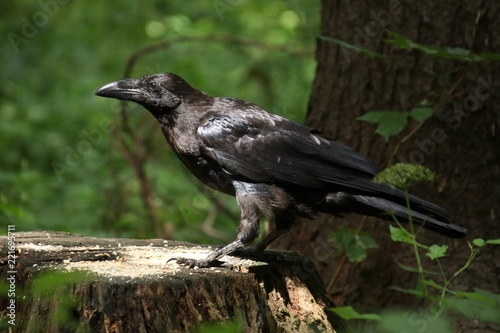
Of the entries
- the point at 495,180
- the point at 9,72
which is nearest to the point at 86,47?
the point at 9,72

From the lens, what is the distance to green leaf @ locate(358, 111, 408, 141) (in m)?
4.16

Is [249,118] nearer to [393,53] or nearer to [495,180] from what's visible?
[393,53]

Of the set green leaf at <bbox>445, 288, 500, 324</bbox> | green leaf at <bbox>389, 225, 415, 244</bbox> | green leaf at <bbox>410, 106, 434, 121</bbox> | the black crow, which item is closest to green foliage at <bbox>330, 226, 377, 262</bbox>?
the black crow

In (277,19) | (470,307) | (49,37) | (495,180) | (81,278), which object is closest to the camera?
(81,278)

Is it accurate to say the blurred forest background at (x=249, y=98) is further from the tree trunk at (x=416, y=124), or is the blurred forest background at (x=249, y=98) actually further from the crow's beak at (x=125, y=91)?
the crow's beak at (x=125, y=91)

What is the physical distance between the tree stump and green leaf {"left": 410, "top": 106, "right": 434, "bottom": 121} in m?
1.12

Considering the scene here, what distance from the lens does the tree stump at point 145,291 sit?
288 centimetres

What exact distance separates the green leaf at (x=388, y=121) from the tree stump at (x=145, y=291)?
0.92m

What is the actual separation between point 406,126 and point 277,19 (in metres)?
5.94

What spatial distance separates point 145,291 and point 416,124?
2.36 metres

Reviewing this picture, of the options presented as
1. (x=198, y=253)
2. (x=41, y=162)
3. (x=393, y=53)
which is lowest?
(x=41, y=162)

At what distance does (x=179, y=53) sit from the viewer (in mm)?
8867

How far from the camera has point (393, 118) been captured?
422 centimetres

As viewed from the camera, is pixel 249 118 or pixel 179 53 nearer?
pixel 249 118
